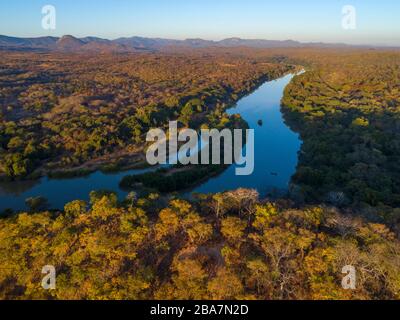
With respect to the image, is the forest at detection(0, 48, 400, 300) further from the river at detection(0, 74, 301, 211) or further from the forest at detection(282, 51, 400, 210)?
the river at detection(0, 74, 301, 211)

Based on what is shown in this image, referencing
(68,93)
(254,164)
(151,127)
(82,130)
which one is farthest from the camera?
(68,93)

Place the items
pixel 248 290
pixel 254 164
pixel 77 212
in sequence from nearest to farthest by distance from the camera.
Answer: pixel 248 290 < pixel 77 212 < pixel 254 164

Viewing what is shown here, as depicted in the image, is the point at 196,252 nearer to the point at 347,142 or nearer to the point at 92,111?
the point at 347,142

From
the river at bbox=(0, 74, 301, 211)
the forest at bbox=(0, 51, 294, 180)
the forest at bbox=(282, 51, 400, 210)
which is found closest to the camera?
the forest at bbox=(282, 51, 400, 210)

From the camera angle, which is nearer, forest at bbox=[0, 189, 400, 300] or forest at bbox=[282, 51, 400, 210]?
forest at bbox=[0, 189, 400, 300]

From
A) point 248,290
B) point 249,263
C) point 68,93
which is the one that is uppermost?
point 68,93

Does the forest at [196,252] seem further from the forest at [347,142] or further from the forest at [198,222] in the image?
the forest at [347,142]

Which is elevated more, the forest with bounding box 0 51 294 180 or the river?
the forest with bounding box 0 51 294 180

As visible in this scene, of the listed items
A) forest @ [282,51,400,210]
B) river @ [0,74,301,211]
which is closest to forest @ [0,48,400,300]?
forest @ [282,51,400,210]

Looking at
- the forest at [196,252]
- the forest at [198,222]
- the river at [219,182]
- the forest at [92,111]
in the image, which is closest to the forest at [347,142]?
the forest at [198,222]
